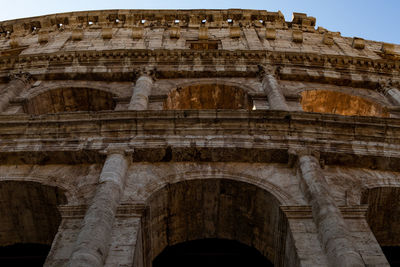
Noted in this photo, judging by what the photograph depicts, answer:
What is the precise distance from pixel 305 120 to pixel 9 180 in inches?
267

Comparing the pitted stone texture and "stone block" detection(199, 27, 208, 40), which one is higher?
"stone block" detection(199, 27, 208, 40)

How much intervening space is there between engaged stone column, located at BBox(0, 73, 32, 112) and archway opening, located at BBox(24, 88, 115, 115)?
2.50 feet

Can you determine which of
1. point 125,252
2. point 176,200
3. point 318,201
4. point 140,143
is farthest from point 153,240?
point 318,201

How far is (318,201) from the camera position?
744 centimetres

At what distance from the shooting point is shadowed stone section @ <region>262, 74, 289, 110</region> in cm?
1148

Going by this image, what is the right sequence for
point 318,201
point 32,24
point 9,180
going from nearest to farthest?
point 318,201, point 9,180, point 32,24

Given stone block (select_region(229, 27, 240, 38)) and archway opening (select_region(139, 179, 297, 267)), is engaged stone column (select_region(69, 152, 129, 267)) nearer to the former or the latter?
archway opening (select_region(139, 179, 297, 267))

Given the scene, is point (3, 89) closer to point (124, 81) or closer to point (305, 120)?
point (124, 81)

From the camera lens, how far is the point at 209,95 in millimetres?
13805

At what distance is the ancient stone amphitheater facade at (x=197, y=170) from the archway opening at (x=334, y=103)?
0.04 metres

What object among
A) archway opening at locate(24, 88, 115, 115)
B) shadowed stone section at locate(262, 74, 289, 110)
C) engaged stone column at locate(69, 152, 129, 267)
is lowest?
engaged stone column at locate(69, 152, 129, 267)

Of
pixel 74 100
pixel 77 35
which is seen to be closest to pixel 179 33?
pixel 77 35

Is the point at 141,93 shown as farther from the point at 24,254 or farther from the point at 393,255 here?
the point at 393,255

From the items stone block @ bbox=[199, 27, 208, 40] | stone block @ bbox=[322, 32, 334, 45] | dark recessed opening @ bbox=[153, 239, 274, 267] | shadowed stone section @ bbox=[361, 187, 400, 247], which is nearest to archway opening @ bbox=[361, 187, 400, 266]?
shadowed stone section @ bbox=[361, 187, 400, 247]
